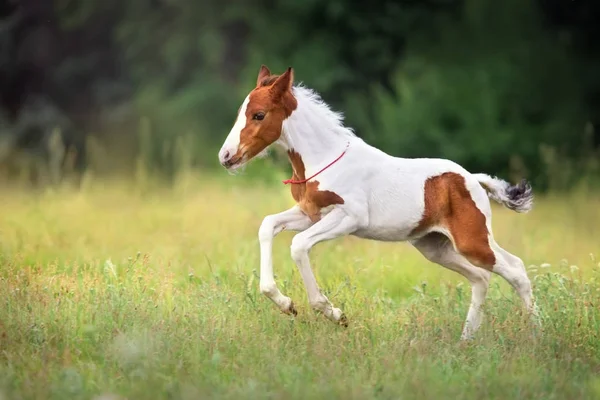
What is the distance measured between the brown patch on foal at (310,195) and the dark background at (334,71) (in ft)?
28.0

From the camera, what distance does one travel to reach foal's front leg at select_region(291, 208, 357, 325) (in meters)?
6.54

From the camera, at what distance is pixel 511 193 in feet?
23.7

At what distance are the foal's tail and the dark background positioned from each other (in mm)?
7652

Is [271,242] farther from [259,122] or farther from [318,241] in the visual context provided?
[259,122]

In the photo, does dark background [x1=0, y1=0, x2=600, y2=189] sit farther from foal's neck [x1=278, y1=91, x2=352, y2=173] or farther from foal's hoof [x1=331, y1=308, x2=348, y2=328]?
foal's hoof [x1=331, y1=308, x2=348, y2=328]

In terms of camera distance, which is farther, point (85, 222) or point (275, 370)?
point (85, 222)

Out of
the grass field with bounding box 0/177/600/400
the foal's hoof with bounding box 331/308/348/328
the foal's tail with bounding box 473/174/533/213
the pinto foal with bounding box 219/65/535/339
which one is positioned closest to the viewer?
the grass field with bounding box 0/177/600/400

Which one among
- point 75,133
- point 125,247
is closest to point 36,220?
point 125,247

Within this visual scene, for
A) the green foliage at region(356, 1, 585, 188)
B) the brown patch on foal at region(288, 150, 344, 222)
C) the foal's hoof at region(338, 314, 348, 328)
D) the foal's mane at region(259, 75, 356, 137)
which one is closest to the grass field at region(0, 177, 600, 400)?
the foal's hoof at region(338, 314, 348, 328)

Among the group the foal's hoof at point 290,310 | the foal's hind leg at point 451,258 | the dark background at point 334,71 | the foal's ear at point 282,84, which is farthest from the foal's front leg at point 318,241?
the dark background at point 334,71

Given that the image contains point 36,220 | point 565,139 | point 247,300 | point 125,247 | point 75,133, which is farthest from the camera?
point 75,133

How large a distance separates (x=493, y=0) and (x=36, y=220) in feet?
37.6

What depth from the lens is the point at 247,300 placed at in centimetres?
729

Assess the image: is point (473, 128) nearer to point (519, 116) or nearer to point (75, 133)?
point (519, 116)
